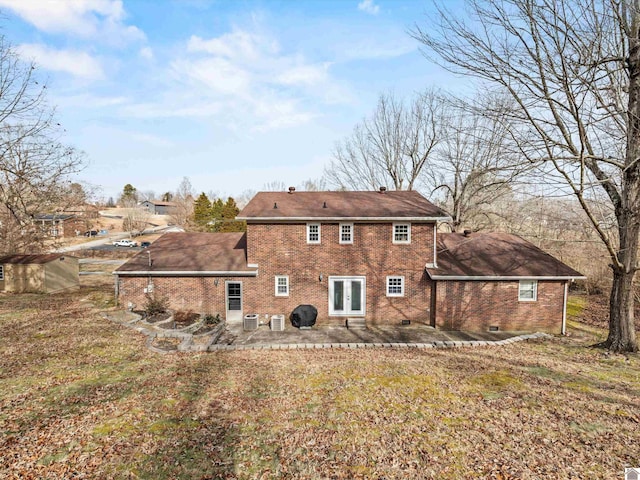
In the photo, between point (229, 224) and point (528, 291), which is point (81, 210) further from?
point (528, 291)

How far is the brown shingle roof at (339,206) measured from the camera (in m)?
15.4

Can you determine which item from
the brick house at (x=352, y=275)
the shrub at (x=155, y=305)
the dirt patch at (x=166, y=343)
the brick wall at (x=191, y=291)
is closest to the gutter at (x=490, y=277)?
the brick house at (x=352, y=275)

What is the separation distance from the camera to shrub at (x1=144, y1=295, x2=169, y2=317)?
605 inches

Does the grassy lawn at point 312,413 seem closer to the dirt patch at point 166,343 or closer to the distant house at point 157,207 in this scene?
the dirt patch at point 166,343

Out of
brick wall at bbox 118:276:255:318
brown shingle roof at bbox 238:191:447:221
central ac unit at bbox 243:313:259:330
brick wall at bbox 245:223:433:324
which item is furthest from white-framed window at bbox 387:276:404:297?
brick wall at bbox 118:276:255:318

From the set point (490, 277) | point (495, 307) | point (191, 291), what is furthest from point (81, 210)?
point (495, 307)

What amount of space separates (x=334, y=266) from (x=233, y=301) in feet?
17.1

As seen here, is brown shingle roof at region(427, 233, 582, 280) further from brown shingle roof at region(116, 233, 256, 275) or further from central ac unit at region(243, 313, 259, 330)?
brown shingle roof at region(116, 233, 256, 275)

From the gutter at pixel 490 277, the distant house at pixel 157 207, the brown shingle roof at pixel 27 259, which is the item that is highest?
the distant house at pixel 157 207

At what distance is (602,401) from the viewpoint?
7.72 meters

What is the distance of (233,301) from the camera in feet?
52.4

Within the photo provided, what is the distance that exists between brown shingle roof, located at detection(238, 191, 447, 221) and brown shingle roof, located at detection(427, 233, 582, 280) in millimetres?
2595

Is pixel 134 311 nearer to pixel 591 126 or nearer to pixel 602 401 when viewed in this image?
pixel 602 401

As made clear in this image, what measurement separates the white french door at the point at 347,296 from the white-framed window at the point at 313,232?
2.03m
